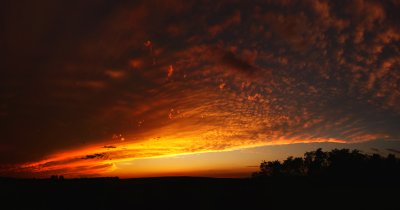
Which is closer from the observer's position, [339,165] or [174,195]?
[174,195]

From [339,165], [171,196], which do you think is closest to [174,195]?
[171,196]

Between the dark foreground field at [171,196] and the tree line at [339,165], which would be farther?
the tree line at [339,165]

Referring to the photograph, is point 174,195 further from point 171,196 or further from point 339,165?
point 339,165

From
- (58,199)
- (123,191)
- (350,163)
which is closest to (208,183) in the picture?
(123,191)

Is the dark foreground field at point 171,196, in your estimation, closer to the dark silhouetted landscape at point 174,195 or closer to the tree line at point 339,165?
the dark silhouetted landscape at point 174,195

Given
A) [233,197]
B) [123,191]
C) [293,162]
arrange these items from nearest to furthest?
1. [123,191]
2. [233,197]
3. [293,162]

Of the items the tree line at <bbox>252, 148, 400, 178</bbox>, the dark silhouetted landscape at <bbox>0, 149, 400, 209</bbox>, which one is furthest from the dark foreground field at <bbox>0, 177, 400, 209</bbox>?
the tree line at <bbox>252, 148, 400, 178</bbox>

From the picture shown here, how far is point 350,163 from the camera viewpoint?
76438 millimetres

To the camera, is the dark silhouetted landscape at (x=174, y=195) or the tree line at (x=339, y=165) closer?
the dark silhouetted landscape at (x=174, y=195)

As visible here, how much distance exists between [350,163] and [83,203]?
76.5 m

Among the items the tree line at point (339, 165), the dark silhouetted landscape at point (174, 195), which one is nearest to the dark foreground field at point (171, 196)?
the dark silhouetted landscape at point (174, 195)

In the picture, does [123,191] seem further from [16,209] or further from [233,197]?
[233,197]

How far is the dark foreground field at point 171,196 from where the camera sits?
16125 mm

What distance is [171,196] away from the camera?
18250mm
